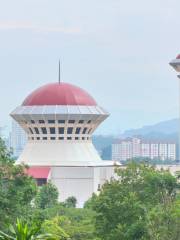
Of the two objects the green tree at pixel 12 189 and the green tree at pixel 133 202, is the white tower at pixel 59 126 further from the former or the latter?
the green tree at pixel 12 189

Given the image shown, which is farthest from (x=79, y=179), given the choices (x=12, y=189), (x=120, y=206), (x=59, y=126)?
(x=12, y=189)

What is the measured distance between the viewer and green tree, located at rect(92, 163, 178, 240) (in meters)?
56.3

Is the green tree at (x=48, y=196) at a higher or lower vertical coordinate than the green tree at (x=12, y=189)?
higher

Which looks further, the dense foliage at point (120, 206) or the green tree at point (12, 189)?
the dense foliage at point (120, 206)

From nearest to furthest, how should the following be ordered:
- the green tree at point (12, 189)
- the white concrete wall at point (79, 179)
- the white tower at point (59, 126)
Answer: the green tree at point (12, 189) → the white concrete wall at point (79, 179) → the white tower at point (59, 126)

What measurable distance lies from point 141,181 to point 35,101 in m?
83.7

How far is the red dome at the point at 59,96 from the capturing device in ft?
484

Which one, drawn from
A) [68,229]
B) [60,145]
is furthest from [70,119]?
[68,229]

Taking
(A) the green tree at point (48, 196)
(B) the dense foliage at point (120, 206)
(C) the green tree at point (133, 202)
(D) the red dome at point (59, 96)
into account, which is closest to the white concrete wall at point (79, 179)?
(D) the red dome at point (59, 96)

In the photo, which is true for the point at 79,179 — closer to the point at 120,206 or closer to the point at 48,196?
the point at 48,196

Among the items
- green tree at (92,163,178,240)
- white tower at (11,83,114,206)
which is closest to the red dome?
white tower at (11,83,114,206)

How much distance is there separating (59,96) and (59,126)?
3.01 metres

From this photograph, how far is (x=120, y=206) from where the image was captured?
58688mm

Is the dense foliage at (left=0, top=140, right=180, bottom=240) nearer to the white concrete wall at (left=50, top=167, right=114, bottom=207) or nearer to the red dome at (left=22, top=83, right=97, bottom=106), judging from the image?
the white concrete wall at (left=50, top=167, right=114, bottom=207)
